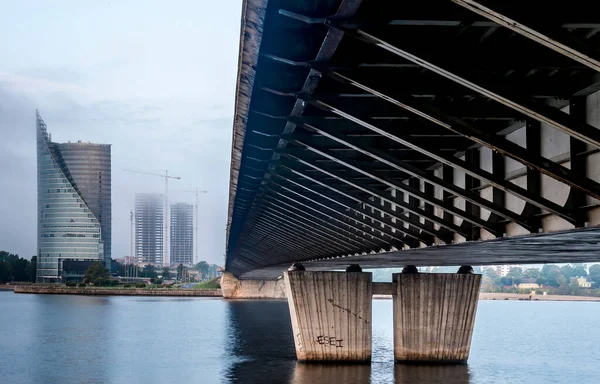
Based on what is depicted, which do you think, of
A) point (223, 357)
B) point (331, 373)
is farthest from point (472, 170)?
point (223, 357)

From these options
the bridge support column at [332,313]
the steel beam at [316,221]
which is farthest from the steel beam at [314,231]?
the bridge support column at [332,313]

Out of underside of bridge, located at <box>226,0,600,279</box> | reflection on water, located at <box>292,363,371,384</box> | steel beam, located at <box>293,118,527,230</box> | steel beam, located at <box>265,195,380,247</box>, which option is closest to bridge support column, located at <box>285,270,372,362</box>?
reflection on water, located at <box>292,363,371,384</box>

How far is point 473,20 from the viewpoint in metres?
12.1

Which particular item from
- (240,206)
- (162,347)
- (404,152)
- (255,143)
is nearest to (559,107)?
(404,152)

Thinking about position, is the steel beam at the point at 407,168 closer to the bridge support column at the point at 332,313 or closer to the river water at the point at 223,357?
the river water at the point at 223,357

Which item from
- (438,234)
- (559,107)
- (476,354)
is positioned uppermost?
(559,107)

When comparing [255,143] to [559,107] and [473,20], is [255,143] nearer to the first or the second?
[559,107]

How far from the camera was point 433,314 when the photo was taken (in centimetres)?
5366

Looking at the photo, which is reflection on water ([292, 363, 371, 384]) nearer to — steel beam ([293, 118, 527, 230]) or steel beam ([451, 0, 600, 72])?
steel beam ([293, 118, 527, 230])

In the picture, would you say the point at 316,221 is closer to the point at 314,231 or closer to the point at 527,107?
the point at 314,231

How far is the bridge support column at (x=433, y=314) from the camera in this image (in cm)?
5356

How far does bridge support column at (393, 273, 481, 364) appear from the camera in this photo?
53562mm

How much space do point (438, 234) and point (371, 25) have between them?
17061mm

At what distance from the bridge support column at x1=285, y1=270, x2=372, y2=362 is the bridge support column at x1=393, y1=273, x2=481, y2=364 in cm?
217
